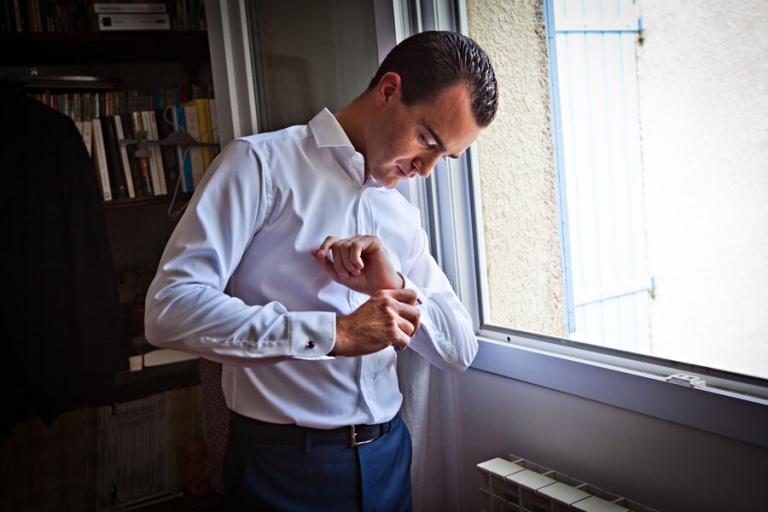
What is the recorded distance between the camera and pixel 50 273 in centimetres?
212

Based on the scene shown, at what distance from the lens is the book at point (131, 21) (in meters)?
2.19

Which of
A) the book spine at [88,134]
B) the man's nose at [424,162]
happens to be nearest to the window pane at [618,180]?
the man's nose at [424,162]

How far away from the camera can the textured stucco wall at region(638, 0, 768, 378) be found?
1254 millimetres

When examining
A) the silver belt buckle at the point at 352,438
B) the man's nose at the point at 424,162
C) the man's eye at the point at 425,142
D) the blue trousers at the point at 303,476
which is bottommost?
the blue trousers at the point at 303,476

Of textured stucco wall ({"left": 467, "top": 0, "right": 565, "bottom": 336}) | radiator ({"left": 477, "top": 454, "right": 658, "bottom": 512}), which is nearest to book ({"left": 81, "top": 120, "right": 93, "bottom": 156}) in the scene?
textured stucco wall ({"left": 467, "top": 0, "right": 565, "bottom": 336})

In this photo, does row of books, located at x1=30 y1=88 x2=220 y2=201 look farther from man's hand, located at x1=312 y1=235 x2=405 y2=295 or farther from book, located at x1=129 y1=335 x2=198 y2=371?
man's hand, located at x1=312 y1=235 x2=405 y2=295

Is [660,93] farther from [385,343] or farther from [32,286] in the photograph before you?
[32,286]

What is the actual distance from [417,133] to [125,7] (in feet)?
5.21

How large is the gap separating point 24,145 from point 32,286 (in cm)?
49

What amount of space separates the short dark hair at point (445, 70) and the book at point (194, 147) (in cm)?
133

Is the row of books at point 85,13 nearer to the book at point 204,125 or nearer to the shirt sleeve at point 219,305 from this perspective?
the book at point 204,125

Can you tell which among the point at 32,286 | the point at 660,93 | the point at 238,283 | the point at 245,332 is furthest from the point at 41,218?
the point at 660,93

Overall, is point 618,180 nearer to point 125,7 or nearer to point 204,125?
point 204,125

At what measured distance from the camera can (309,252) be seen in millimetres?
1215
